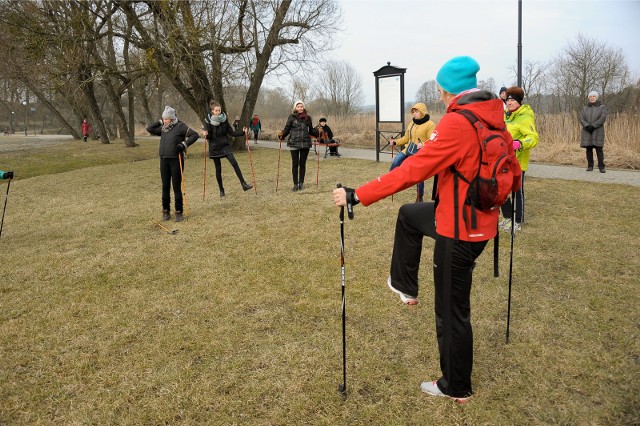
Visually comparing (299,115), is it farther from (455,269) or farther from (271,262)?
(455,269)

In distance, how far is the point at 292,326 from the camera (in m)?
4.05

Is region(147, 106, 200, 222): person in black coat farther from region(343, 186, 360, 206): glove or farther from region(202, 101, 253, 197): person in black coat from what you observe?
region(343, 186, 360, 206): glove

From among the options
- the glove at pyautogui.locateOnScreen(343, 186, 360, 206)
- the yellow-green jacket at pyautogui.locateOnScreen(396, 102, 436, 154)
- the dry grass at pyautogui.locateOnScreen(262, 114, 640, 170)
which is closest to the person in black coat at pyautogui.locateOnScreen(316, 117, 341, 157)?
the dry grass at pyautogui.locateOnScreen(262, 114, 640, 170)

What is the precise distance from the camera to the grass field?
2982mm

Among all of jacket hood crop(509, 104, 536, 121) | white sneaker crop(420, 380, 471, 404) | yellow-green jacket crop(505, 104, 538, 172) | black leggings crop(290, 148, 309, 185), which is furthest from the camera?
black leggings crop(290, 148, 309, 185)

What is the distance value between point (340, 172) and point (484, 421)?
10.6 metres

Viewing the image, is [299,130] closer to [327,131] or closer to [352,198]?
[352,198]

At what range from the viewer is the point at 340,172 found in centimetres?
1304

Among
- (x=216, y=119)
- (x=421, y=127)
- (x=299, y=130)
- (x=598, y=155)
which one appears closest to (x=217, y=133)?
(x=216, y=119)

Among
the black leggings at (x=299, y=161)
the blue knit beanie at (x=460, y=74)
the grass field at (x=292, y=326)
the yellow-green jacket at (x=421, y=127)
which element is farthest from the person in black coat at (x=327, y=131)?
the blue knit beanie at (x=460, y=74)

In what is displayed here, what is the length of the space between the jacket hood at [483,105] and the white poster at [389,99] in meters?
11.5

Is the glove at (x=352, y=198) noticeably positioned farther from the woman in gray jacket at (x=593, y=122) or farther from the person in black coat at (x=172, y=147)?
the woman in gray jacket at (x=593, y=122)

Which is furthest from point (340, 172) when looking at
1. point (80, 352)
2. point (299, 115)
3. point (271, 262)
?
point (80, 352)

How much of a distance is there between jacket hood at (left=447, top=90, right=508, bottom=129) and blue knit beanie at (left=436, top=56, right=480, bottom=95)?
0.37 ft
